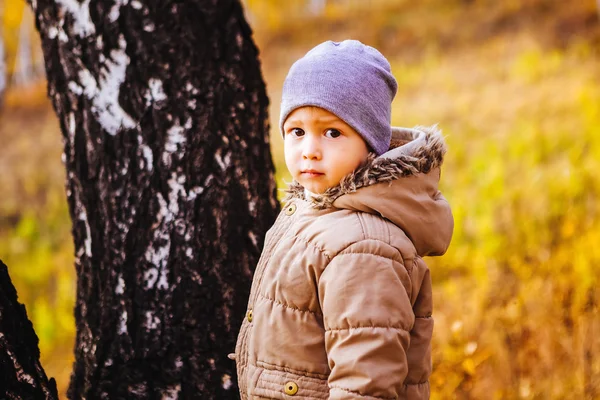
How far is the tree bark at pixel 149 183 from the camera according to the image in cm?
203

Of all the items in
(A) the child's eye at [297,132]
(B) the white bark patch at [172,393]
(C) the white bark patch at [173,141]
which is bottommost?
(B) the white bark patch at [172,393]

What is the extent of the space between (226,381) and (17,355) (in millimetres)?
726

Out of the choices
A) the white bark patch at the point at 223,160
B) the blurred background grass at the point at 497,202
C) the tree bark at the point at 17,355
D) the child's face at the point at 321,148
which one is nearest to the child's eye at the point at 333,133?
the child's face at the point at 321,148

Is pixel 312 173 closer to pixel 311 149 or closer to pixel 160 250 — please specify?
pixel 311 149

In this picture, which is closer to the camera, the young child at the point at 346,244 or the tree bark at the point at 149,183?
the young child at the point at 346,244

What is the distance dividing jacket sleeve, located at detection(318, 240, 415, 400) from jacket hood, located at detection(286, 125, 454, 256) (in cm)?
12

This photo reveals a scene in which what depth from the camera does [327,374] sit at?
1641 millimetres

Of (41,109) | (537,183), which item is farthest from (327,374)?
(41,109)

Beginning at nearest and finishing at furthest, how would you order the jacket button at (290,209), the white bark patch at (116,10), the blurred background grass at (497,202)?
the jacket button at (290,209) < the white bark patch at (116,10) < the blurred background grass at (497,202)

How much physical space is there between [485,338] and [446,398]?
0.69m

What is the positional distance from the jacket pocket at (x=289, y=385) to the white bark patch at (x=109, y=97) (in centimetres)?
95

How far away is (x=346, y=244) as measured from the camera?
1.56 meters

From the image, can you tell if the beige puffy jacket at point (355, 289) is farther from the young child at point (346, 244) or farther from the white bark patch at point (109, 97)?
the white bark patch at point (109, 97)

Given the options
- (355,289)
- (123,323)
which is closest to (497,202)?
(123,323)
